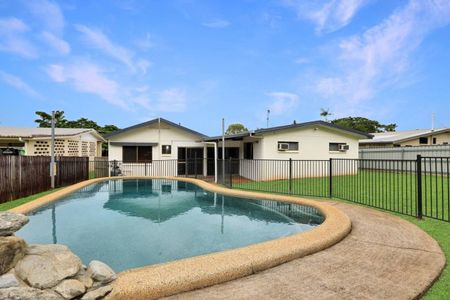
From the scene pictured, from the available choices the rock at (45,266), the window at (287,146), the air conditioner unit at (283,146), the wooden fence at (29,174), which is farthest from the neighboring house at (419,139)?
the rock at (45,266)

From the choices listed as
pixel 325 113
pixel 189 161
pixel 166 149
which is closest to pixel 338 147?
pixel 189 161

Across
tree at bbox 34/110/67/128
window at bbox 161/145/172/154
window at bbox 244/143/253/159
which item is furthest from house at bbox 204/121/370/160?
tree at bbox 34/110/67/128

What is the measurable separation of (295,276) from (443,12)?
46.4 ft

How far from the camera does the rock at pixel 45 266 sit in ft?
9.12

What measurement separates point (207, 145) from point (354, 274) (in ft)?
55.7

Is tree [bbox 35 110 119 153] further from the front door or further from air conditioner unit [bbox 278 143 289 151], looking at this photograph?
air conditioner unit [bbox 278 143 289 151]

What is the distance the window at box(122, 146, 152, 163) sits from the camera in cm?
1895

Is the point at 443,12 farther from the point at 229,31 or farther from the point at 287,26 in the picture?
the point at 229,31

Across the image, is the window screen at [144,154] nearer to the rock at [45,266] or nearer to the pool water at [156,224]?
the pool water at [156,224]

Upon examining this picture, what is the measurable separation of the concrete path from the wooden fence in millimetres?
9272

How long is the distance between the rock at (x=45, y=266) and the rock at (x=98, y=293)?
276 millimetres

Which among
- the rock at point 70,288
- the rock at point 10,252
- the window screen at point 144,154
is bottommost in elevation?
the rock at point 70,288

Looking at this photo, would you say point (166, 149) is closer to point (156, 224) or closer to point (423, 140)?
point (156, 224)

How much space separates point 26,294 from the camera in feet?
8.74
